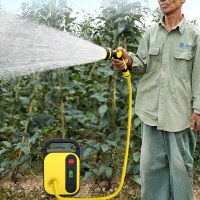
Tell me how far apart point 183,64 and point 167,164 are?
0.67 m

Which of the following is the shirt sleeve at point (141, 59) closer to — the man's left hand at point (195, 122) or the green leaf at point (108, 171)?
the man's left hand at point (195, 122)

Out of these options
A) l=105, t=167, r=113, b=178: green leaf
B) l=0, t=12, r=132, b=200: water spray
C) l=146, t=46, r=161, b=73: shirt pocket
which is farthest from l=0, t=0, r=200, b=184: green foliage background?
l=146, t=46, r=161, b=73: shirt pocket

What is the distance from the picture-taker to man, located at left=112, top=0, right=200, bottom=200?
1.70m

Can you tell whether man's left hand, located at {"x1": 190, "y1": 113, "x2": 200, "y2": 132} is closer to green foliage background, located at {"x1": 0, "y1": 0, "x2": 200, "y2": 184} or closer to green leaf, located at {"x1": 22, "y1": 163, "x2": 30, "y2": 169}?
green foliage background, located at {"x1": 0, "y1": 0, "x2": 200, "y2": 184}

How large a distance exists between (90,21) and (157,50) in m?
1.11

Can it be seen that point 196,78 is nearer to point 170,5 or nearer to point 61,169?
point 170,5

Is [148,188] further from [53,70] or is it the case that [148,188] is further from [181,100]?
[53,70]

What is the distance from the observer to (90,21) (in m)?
2.66

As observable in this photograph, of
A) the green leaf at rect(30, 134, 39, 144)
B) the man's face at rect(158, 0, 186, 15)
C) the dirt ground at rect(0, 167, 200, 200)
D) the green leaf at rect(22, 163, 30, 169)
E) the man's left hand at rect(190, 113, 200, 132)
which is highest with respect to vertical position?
the man's face at rect(158, 0, 186, 15)

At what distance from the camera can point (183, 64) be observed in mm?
1696

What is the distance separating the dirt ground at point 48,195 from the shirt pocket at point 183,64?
111 centimetres

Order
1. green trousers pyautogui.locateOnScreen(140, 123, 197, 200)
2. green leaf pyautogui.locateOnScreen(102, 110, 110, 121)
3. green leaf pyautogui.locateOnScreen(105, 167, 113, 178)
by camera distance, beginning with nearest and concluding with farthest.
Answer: green trousers pyautogui.locateOnScreen(140, 123, 197, 200) → green leaf pyautogui.locateOnScreen(105, 167, 113, 178) → green leaf pyautogui.locateOnScreen(102, 110, 110, 121)

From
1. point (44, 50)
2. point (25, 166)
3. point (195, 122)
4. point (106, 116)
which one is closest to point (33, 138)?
point (25, 166)

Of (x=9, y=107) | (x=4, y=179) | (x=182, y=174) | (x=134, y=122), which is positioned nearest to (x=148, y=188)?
(x=182, y=174)
